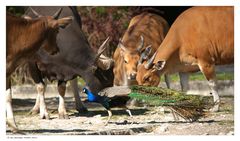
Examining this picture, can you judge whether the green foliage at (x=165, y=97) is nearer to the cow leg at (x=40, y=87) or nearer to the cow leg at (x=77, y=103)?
the cow leg at (x=40, y=87)

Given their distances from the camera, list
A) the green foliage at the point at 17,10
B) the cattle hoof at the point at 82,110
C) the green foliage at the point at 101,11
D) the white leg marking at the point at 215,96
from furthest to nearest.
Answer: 1. the green foliage at the point at 101,11
2. the green foliage at the point at 17,10
3. the cattle hoof at the point at 82,110
4. the white leg marking at the point at 215,96

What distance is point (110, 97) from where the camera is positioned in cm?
1309

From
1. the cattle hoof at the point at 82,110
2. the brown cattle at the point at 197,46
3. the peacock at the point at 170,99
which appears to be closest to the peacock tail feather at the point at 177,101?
the peacock at the point at 170,99

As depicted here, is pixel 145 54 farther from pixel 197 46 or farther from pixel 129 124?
pixel 129 124

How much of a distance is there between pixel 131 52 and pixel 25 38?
10.4 feet

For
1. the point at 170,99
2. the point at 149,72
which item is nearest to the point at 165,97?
the point at 170,99

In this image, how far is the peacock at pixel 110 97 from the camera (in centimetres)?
1302

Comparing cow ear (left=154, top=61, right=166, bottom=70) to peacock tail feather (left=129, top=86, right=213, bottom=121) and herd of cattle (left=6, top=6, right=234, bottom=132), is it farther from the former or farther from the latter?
peacock tail feather (left=129, top=86, right=213, bottom=121)

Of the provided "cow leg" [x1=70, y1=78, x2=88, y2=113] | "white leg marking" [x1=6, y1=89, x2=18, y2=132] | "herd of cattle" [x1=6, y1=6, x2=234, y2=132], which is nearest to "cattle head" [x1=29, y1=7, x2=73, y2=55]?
"herd of cattle" [x1=6, y1=6, x2=234, y2=132]

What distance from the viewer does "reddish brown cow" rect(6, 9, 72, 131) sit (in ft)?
40.5

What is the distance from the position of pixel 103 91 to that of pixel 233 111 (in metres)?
2.51
